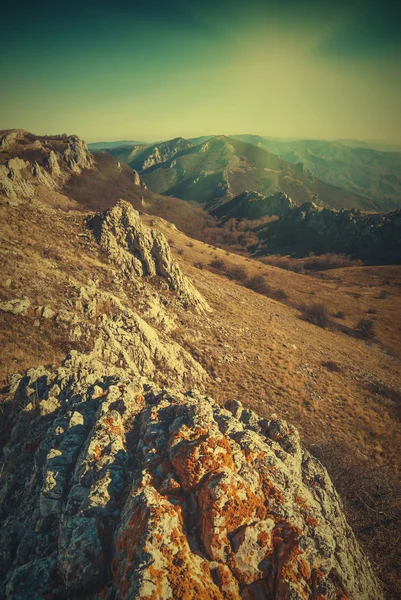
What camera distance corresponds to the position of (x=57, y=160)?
117m

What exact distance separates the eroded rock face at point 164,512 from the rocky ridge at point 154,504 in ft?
0.09

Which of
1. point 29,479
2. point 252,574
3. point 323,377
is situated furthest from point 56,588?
point 323,377

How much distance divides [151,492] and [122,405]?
12.5 ft

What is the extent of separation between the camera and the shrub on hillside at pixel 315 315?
40.3 metres

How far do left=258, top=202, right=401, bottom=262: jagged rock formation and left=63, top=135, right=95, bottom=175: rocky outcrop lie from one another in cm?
9667

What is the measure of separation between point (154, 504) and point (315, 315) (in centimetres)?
4093

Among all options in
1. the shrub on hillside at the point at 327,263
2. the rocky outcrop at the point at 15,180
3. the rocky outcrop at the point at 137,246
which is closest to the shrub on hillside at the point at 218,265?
the rocky outcrop at the point at 137,246

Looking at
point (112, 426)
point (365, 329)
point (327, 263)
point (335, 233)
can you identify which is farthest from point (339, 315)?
point (335, 233)

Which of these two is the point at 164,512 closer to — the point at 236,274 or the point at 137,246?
the point at 137,246

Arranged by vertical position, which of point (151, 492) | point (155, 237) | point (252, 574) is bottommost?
point (252, 574)

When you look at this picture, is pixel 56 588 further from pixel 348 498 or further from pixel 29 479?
pixel 348 498

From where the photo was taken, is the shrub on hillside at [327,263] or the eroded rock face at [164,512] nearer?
the eroded rock face at [164,512]

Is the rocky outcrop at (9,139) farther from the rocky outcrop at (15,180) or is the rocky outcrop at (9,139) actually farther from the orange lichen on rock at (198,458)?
the orange lichen on rock at (198,458)

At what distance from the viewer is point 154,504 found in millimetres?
5820
